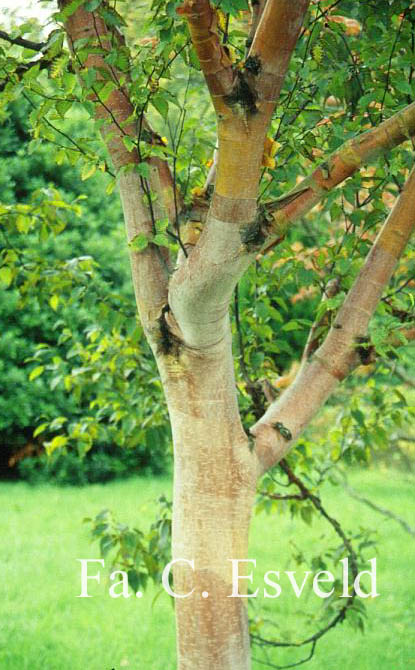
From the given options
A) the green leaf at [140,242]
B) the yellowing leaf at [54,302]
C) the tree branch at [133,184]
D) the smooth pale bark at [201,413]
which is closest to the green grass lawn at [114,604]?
the yellowing leaf at [54,302]

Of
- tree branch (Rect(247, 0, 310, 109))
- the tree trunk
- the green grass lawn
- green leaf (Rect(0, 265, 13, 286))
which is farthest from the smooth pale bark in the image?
the green grass lawn

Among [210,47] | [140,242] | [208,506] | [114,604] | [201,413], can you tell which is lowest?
[114,604]

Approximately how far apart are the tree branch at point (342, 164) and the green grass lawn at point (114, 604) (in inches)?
62.7

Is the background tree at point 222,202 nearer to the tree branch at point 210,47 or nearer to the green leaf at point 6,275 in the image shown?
the tree branch at point 210,47

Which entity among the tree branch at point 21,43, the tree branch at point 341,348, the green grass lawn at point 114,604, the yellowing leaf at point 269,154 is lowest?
the green grass lawn at point 114,604

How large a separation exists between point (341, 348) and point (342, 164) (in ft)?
1.85

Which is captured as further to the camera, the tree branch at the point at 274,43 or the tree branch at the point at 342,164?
the tree branch at the point at 342,164

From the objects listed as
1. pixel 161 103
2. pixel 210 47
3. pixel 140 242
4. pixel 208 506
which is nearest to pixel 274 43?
pixel 210 47

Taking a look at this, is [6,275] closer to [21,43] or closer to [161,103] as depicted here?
[21,43]

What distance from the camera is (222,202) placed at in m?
1.42

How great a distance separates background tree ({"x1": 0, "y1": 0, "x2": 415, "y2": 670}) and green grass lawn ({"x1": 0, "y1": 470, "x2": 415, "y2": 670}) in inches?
44.2

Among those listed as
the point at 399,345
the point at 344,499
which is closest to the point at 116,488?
the point at 344,499

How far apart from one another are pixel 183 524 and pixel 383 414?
3.63ft

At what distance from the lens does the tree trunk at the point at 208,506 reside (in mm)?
1768
